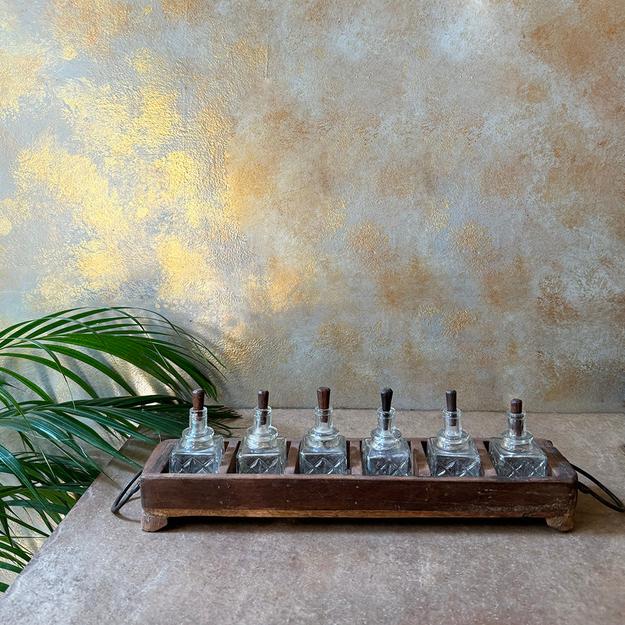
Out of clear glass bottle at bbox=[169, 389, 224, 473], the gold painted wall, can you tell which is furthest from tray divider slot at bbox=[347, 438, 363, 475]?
the gold painted wall

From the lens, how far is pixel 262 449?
3.80ft

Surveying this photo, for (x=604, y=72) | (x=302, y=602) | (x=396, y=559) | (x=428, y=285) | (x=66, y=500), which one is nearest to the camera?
(x=302, y=602)

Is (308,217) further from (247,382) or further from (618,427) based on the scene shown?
(618,427)

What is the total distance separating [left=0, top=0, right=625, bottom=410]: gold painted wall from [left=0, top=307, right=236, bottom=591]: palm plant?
83 mm

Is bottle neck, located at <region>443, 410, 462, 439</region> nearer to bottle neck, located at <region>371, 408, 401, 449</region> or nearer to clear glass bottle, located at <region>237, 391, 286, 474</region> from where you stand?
bottle neck, located at <region>371, 408, 401, 449</region>

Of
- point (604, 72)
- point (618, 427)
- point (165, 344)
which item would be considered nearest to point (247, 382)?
point (165, 344)

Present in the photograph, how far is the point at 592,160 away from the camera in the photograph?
158cm

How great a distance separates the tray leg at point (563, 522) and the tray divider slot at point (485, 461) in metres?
0.12

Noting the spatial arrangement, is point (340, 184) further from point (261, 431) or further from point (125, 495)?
point (125, 495)

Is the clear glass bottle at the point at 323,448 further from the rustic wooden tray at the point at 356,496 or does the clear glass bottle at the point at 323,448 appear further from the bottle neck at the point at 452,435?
the bottle neck at the point at 452,435

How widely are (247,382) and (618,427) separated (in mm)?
948

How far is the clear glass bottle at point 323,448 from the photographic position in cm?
115

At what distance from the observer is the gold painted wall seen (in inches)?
61.8

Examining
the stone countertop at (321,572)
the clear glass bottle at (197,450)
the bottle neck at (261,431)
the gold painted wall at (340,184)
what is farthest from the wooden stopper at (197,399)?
the gold painted wall at (340,184)
